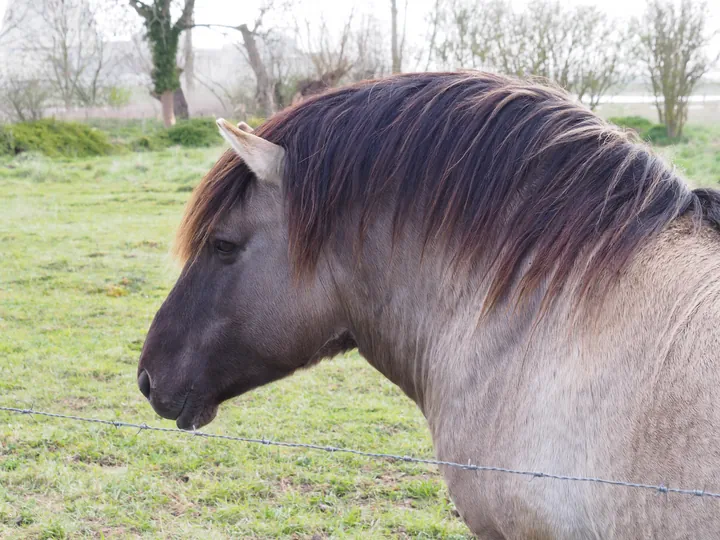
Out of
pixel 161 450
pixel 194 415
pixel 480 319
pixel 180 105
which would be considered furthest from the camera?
pixel 180 105

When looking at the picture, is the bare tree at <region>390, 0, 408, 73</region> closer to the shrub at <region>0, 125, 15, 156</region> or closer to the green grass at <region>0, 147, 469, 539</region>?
the shrub at <region>0, 125, 15, 156</region>

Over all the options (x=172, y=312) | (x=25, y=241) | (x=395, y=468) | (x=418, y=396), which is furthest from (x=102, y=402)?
(x=25, y=241)

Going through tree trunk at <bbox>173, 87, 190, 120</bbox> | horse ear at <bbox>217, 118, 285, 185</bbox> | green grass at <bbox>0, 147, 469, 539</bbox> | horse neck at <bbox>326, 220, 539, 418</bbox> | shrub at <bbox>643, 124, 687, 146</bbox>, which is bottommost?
green grass at <bbox>0, 147, 469, 539</bbox>

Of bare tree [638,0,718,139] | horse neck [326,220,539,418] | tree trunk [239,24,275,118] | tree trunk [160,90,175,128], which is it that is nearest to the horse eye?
horse neck [326,220,539,418]

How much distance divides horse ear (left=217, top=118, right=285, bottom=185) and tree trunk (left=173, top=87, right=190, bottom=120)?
26.9 meters

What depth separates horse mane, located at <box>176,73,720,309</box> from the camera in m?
1.81

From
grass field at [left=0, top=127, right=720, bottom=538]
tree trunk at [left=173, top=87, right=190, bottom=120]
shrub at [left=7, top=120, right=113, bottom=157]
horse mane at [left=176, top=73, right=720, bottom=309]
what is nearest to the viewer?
horse mane at [left=176, top=73, right=720, bottom=309]

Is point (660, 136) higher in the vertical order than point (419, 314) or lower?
lower

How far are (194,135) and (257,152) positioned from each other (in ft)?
71.8

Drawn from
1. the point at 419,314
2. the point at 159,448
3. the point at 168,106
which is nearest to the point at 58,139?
the point at 168,106

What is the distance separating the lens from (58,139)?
66.8 ft

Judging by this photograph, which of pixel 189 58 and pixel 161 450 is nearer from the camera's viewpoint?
pixel 161 450

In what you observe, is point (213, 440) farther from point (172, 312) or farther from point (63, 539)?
point (172, 312)

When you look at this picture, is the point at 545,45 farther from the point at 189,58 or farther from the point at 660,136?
the point at 189,58
